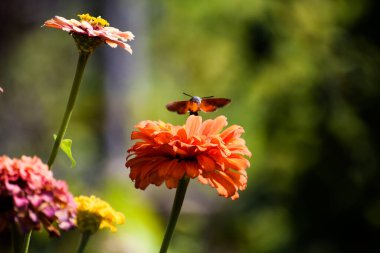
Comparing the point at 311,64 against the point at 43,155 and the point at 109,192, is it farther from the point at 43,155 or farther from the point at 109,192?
the point at 43,155

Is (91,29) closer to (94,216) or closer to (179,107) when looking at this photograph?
(179,107)

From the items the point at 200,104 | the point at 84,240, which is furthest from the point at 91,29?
the point at 84,240

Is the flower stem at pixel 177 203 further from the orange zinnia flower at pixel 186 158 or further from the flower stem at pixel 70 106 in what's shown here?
the flower stem at pixel 70 106

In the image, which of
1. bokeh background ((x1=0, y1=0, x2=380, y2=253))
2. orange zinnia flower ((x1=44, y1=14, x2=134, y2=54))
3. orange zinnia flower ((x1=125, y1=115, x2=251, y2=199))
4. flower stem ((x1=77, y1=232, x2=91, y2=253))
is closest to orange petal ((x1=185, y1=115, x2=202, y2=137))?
orange zinnia flower ((x1=125, y1=115, x2=251, y2=199))

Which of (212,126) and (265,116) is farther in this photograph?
(265,116)

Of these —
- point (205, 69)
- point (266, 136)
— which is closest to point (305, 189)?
point (266, 136)

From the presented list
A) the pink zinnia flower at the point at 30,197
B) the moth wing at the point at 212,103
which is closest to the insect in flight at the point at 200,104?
the moth wing at the point at 212,103

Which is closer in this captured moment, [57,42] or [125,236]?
[125,236]
